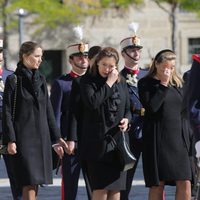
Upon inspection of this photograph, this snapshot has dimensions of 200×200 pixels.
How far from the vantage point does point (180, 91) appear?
8734 mm

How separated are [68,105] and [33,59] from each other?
0.92 m

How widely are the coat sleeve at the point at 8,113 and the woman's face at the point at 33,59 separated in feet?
0.67

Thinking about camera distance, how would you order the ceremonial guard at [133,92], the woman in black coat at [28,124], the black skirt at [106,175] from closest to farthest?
the black skirt at [106,175], the woman in black coat at [28,124], the ceremonial guard at [133,92]

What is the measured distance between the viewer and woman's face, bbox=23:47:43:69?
8531mm

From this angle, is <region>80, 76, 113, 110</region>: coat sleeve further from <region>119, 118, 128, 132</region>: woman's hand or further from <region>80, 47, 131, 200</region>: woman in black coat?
<region>119, 118, 128, 132</region>: woman's hand

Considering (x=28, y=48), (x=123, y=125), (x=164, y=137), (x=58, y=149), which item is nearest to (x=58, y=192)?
(x=58, y=149)

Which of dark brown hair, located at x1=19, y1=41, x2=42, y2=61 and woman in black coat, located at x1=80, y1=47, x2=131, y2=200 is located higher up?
dark brown hair, located at x1=19, y1=41, x2=42, y2=61

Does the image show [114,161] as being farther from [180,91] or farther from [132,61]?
[132,61]

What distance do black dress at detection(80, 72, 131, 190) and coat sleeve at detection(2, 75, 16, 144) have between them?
25.6 inches

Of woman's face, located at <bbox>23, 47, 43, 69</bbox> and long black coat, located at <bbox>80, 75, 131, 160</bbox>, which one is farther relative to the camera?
woman's face, located at <bbox>23, 47, 43, 69</bbox>

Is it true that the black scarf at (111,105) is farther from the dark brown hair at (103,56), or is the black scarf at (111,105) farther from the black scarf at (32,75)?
the black scarf at (32,75)

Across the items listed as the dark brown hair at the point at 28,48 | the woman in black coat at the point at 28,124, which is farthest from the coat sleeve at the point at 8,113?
the dark brown hair at the point at 28,48

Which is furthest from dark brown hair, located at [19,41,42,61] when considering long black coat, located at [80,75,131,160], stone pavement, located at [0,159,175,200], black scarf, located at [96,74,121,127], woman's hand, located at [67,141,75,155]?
stone pavement, located at [0,159,175,200]

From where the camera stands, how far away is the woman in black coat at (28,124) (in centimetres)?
838
